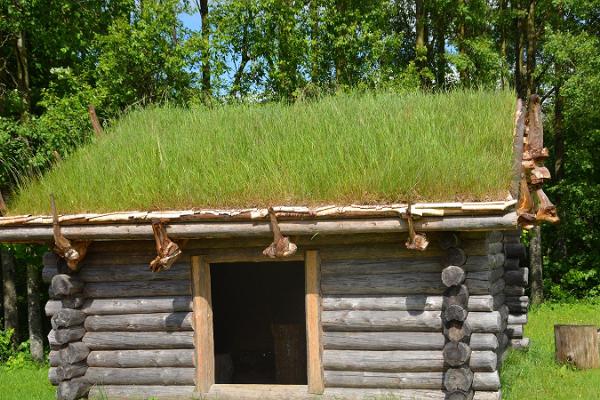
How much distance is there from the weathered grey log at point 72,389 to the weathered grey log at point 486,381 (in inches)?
177

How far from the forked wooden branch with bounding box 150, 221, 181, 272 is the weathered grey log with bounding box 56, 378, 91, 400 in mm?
1963

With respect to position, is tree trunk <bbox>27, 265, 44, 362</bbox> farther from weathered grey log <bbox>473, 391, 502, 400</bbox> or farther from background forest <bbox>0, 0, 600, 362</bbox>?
weathered grey log <bbox>473, 391, 502, 400</bbox>

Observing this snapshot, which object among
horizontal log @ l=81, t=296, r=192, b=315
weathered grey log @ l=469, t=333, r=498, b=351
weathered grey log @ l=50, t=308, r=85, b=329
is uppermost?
horizontal log @ l=81, t=296, r=192, b=315

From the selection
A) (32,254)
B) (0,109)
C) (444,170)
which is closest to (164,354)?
(444,170)

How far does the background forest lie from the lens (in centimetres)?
1591

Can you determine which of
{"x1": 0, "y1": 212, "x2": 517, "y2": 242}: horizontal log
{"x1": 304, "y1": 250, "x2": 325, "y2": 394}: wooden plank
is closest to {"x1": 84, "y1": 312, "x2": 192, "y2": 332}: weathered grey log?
{"x1": 0, "y1": 212, "x2": 517, "y2": 242}: horizontal log

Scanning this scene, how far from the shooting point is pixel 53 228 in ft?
27.6

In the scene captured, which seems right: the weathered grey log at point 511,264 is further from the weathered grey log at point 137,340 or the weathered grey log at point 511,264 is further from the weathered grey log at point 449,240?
the weathered grey log at point 137,340

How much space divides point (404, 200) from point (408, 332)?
4.78 feet

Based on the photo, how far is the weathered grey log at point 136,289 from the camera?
8766 millimetres

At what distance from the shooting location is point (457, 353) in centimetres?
773

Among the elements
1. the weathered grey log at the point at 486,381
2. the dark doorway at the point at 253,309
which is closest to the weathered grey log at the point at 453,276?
the weathered grey log at the point at 486,381

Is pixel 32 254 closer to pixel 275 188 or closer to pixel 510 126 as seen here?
pixel 275 188

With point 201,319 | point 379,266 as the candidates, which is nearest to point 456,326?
point 379,266
